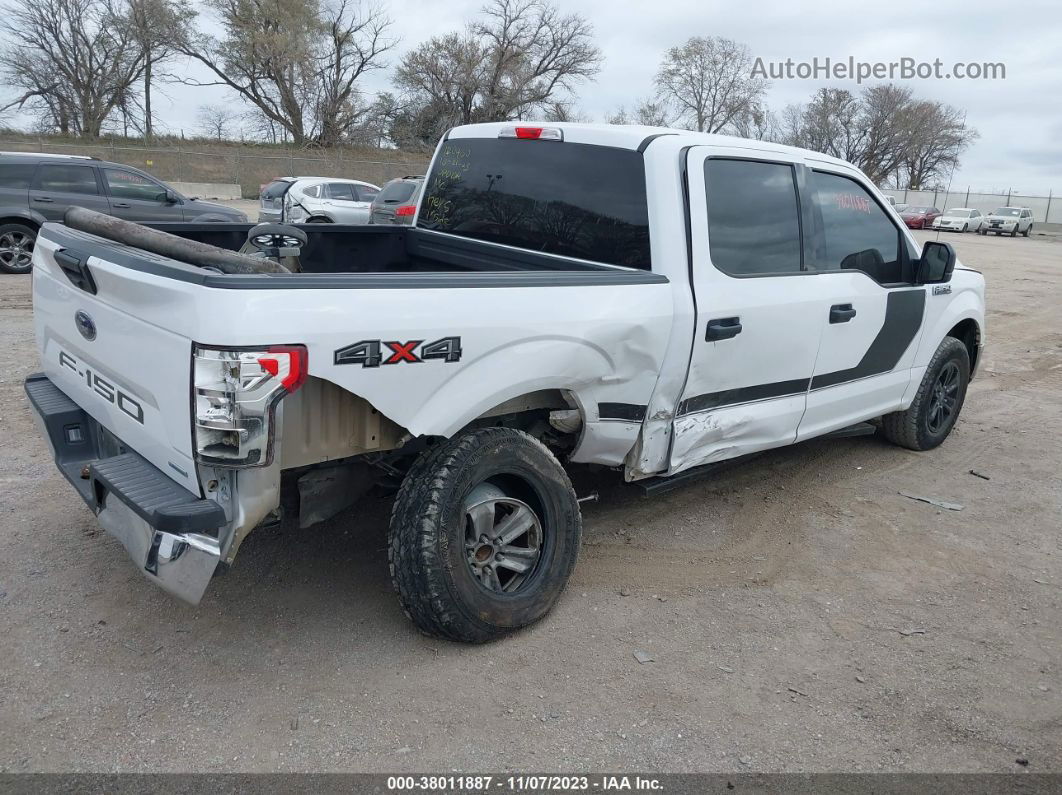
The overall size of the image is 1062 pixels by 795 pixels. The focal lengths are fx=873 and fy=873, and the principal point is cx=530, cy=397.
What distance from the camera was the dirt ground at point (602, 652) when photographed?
2803mm

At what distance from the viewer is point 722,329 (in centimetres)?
383

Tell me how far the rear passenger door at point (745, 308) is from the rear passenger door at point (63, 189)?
10.4 meters

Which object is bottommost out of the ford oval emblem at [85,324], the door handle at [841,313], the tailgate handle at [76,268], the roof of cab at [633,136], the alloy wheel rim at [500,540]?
the alloy wheel rim at [500,540]

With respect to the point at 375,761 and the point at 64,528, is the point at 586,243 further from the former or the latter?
the point at 64,528

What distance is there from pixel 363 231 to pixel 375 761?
303cm

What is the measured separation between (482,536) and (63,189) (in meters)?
11.8

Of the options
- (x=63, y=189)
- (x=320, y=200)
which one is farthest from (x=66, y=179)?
(x=320, y=200)

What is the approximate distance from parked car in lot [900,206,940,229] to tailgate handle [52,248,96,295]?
4276cm

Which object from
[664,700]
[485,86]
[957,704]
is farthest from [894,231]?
[485,86]

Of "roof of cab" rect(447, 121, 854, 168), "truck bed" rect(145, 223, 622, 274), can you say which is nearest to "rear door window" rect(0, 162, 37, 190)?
"truck bed" rect(145, 223, 622, 274)

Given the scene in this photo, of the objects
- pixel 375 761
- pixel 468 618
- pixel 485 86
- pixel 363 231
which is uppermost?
pixel 485 86

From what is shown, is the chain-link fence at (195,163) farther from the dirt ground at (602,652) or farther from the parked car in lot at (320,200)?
the dirt ground at (602,652)

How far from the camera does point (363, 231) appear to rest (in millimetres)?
4887

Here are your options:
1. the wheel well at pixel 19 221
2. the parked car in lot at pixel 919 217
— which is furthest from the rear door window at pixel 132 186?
the parked car in lot at pixel 919 217
